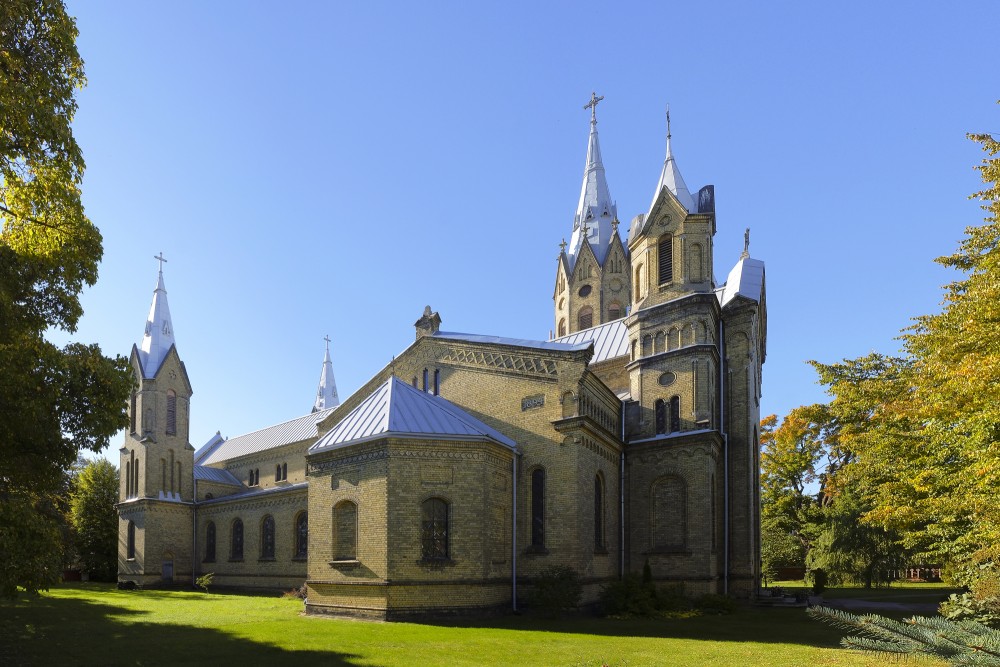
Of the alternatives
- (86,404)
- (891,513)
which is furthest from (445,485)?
(891,513)

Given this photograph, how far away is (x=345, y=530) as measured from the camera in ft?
69.5

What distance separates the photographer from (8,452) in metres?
11.9

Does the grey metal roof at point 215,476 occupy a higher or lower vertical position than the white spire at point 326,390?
lower

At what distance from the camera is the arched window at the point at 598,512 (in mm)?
23914

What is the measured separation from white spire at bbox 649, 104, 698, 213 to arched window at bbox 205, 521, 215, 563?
30.5 meters

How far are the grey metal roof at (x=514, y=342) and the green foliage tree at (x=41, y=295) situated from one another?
13591 millimetres

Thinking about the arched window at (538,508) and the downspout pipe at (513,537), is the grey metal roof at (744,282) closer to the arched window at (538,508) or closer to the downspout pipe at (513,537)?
the arched window at (538,508)

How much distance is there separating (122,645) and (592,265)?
35.3 m

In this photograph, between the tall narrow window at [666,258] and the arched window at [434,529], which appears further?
the tall narrow window at [666,258]

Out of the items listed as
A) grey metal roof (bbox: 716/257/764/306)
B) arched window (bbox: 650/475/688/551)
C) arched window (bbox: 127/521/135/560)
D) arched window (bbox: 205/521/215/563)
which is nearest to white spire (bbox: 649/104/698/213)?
grey metal roof (bbox: 716/257/764/306)

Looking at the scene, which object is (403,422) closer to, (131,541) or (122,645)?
(122,645)

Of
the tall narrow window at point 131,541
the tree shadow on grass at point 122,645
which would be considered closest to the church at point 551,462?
the tree shadow on grass at point 122,645

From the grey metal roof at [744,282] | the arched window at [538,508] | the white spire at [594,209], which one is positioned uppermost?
the white spire at [594,209]

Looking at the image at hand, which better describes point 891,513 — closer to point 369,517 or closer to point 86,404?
point 369,517
